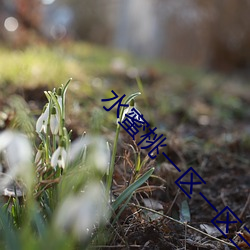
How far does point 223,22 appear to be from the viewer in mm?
8062

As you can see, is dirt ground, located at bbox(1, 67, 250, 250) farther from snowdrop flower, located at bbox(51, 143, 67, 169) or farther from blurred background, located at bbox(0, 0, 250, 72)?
blurred background, located at bbox(0, 0, 250, 72)

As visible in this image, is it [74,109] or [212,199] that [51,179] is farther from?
[74,109]

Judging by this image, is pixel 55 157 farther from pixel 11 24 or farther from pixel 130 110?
pixel 11 24

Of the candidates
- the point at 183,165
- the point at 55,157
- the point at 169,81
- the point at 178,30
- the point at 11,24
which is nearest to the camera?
the point at 55,157

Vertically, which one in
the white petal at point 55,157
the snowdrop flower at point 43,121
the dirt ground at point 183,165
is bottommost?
the dirt ground at point 183,165

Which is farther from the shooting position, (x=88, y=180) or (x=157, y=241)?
(x=157, y=241)

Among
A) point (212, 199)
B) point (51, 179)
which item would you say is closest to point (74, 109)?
point (212, 199)

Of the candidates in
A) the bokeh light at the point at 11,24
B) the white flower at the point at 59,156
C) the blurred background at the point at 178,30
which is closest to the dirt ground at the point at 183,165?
the white flower at the point at 59,156

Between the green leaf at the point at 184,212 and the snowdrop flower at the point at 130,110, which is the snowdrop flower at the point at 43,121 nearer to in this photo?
the snowdrop flower at the point at 130,110

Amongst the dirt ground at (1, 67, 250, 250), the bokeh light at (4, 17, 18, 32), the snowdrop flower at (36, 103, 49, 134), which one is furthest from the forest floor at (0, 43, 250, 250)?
the bokeh light at (4, 17, 18, 32)

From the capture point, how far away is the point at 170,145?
2.20 metres

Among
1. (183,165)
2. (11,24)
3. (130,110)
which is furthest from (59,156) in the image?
(11,24)

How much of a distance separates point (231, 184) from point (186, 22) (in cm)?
676

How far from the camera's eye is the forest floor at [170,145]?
1.37 meters
